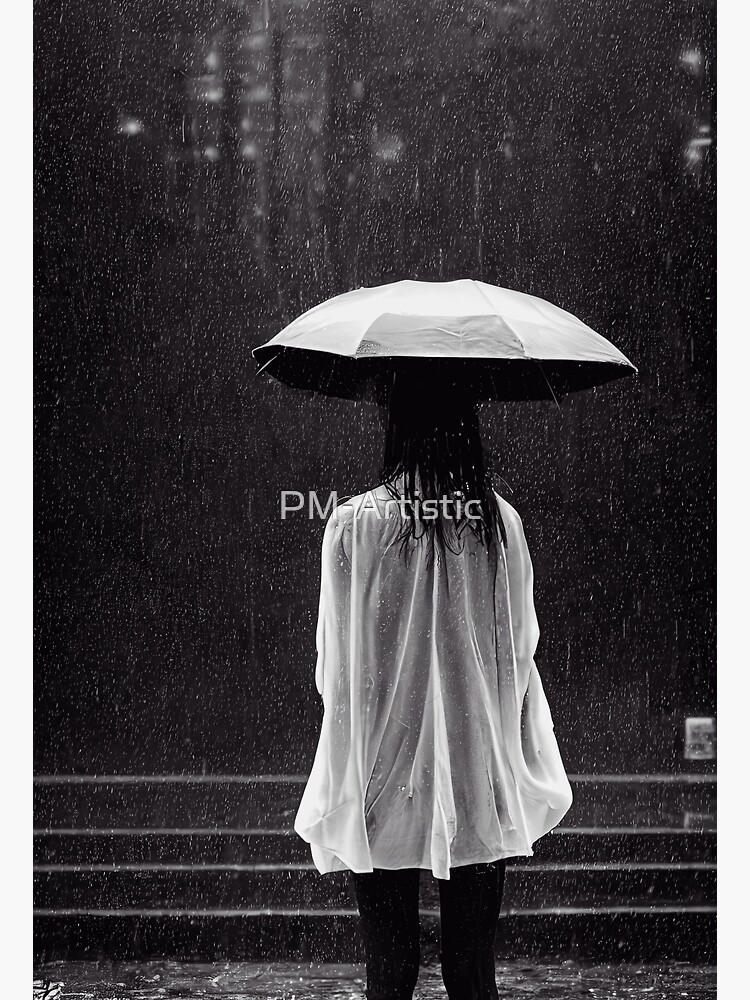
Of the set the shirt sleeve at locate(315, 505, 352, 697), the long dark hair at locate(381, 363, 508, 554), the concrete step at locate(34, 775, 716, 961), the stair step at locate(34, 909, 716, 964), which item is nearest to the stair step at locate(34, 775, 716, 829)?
the concrete step at locate(34, 775, 716, 961)

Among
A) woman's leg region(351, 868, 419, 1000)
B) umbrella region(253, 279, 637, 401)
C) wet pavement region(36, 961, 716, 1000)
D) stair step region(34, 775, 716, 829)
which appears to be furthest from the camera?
stair step region(34, 775, 716, 829)

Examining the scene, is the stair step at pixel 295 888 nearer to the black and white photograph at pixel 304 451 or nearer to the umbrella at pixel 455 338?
the black and white photograph at pixel 304 451

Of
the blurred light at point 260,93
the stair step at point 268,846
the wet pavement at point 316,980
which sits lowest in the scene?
the wet pavement at point 316,980

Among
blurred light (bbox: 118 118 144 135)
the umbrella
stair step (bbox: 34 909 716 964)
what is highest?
blurred light (bbox: 118 118 144 135)

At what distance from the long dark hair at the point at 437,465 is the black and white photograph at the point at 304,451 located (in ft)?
3.48

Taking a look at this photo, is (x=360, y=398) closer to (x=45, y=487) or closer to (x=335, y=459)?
(x=335, y=459)

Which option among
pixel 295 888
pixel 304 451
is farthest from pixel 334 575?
pixel 295 888

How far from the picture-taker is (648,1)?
12.7ft

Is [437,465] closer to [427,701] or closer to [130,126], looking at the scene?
[427,701]

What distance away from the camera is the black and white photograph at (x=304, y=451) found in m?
3.82

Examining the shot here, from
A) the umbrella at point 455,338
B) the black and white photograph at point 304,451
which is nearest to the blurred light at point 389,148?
the black and white photograph at point 304,451

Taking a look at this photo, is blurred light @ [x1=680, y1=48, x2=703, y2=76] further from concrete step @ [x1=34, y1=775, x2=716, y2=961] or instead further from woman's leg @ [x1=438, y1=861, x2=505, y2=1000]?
woman's leg @ [x1=438, y1=861, x2=505, y2=1000]

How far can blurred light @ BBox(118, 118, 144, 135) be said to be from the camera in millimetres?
3994

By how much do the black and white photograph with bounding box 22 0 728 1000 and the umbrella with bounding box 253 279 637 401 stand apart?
2.64ft
